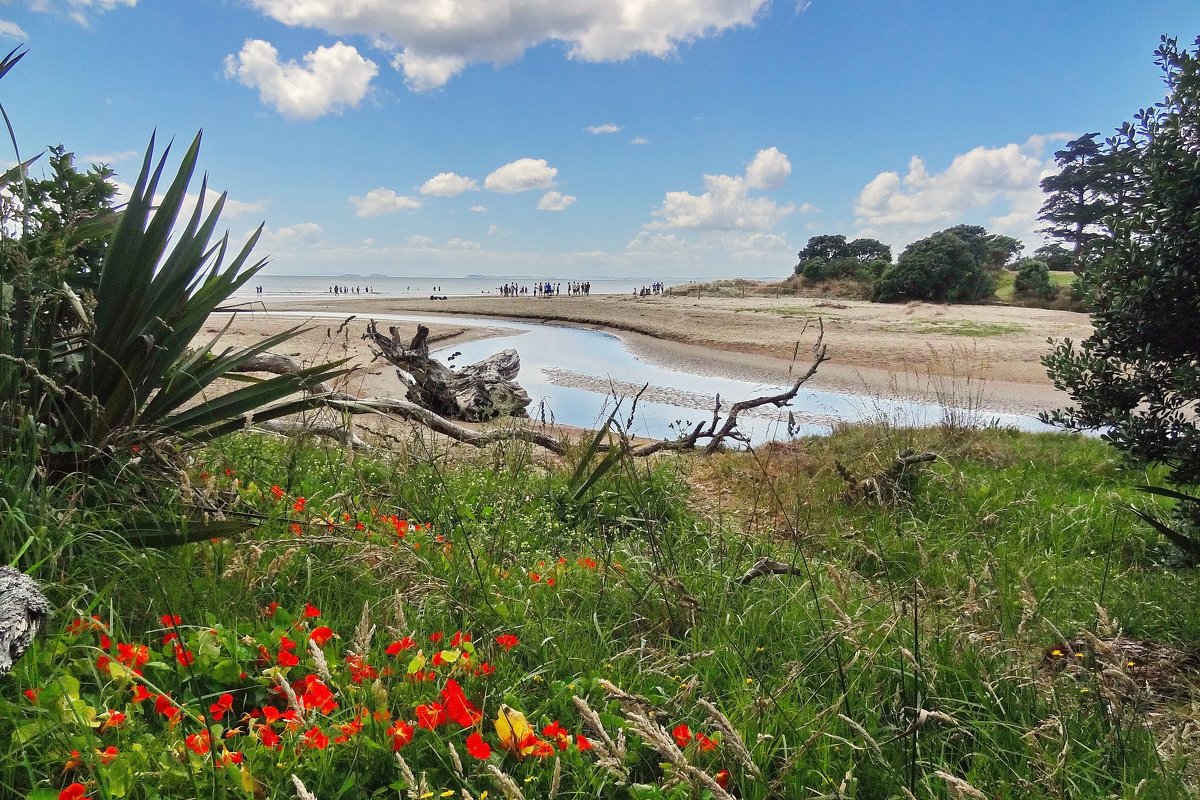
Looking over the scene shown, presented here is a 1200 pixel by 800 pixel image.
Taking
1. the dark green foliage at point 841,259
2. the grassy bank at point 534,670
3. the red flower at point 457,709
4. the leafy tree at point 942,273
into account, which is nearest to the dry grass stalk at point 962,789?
the grassy bank at point 534,670

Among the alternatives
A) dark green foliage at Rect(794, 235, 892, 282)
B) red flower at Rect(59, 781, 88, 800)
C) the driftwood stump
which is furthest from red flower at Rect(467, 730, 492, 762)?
dark green foliage at Rect(794, 235, 892, 282)

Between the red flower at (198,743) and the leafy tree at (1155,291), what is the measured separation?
374cm

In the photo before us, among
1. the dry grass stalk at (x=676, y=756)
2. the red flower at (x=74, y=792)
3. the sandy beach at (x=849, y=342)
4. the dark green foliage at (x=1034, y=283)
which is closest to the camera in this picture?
the dry grass stalk at (x=676, y=756)

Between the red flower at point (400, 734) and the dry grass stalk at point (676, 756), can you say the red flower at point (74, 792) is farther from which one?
the dry grass stalk at point (676, 756)

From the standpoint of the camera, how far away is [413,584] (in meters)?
2.31

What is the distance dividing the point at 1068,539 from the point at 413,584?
174 inches

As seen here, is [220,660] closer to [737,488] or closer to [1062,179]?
[737,488]

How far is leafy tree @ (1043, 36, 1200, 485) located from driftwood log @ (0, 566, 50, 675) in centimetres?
404

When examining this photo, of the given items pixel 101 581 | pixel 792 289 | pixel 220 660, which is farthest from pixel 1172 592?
pixel 792 289

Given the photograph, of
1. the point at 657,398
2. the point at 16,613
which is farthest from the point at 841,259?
the point at 16,613

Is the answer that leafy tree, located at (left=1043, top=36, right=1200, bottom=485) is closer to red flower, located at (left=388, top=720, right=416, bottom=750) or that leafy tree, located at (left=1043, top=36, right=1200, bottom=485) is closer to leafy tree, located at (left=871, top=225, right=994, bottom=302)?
red flower, located at (left=388, top=720, right=416, bottom=750)

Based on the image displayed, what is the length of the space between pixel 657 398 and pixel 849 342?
9.08 m

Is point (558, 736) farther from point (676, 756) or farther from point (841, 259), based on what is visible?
point (841, 259)

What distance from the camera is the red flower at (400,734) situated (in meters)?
1.50
